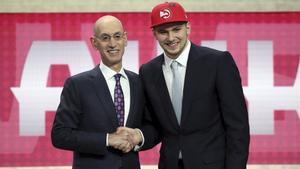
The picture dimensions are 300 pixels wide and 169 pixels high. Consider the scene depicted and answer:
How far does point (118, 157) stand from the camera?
8.52 ft

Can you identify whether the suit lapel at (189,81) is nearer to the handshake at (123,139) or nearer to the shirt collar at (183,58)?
the shirt collar at (183,58)

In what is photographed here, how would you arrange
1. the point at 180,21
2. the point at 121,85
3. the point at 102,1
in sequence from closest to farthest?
the point at 180,21, the point at 121,85, the point at 102,1

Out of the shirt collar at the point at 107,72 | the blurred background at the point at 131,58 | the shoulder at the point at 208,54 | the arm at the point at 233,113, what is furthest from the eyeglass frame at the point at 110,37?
the blurred background at the point at 131,58

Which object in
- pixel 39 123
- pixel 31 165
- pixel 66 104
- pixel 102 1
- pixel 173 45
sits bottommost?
pixel 31 165

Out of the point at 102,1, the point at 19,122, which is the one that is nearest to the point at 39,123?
the point at 19,122

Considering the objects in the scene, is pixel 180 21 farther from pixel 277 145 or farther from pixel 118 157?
pixel 277 145

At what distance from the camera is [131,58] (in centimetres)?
436

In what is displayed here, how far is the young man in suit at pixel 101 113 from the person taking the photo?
2.53 metres

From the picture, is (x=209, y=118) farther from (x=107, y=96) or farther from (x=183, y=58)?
(x=107, y=96)

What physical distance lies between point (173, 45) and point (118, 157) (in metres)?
0.57

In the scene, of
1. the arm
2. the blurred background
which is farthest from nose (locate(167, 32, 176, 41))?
the blurred background

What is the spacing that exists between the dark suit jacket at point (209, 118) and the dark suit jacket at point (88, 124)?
9.3 inches

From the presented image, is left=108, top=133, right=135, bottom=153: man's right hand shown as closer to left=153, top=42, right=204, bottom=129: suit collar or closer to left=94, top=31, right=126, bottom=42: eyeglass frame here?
left=153, top=42, right=204, bottom=129: suit collar

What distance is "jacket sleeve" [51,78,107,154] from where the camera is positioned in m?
2.52
